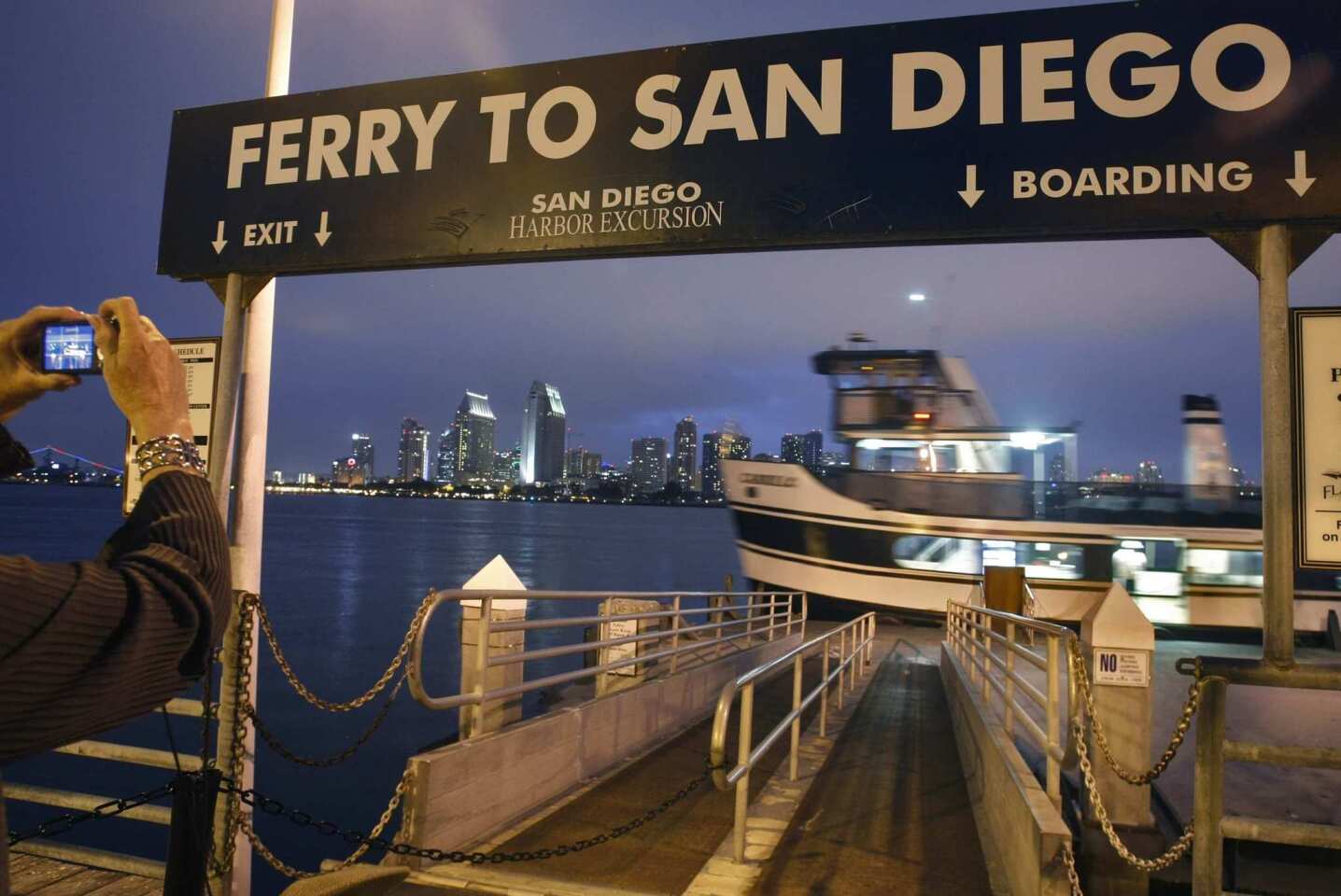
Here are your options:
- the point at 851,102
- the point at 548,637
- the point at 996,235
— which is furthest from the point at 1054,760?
the point at 548,637

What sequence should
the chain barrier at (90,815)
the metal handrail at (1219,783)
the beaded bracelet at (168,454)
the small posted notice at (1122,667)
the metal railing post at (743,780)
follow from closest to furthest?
1. the beaded bracelet at (168,454)
2. the chain barrier at (90,815)
3. the metal handrail at (1219,783)
4. the metal railing post at (743,780)
5. the small posted notice at (1122,667)

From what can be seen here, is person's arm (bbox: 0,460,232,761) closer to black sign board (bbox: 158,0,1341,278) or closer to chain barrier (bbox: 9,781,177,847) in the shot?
chain barrier (bbox: 9,781,177,847)

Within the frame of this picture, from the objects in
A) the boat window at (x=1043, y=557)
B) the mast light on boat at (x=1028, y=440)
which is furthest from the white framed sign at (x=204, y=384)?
the mast light on boat at (x=1028, y=440)

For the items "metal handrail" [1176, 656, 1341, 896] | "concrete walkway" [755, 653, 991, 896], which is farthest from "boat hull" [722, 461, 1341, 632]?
"metal handrail" [1176, 656, 1341, 896]

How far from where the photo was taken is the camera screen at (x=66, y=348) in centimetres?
159

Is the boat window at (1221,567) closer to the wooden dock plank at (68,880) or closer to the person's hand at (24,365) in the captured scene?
the wooden dock plank at (68,880)

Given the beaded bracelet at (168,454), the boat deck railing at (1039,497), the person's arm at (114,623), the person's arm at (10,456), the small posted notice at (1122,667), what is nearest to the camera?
the person's arm at (114,623)

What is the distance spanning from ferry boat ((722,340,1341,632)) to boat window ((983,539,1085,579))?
4 cm

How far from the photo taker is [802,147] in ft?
16.5

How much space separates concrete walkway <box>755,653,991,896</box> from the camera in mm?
5246

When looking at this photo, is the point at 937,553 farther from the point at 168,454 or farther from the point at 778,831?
the point at 168,454

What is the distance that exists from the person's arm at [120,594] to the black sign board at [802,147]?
12.7 ft

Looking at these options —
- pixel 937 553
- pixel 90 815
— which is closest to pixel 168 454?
pixel 90 815

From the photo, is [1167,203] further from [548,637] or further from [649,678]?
[548,637]
